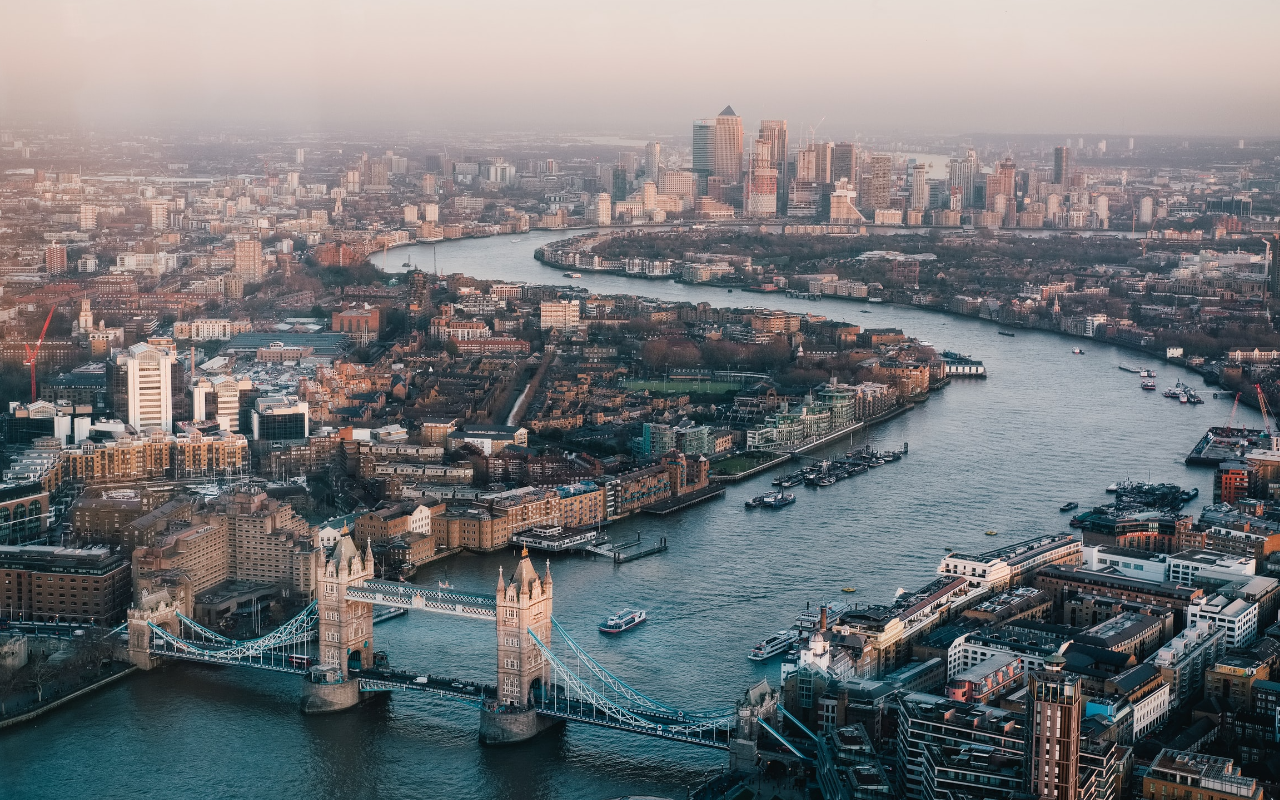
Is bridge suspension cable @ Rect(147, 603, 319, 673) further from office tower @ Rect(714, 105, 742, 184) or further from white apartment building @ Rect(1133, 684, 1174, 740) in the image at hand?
office tower @ Rect(714, 105, 742, 184)

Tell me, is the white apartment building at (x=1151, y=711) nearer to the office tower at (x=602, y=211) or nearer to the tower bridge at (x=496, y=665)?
the tower bridge at (x=496, y=665)

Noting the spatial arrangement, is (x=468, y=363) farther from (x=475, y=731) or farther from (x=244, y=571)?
(x=475, y=731)

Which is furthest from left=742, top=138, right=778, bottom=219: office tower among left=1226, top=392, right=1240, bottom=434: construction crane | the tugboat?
the tugboat

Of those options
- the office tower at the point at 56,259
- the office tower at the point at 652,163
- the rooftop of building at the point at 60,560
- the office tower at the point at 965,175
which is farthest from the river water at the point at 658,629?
the office tower at the point at 652,163

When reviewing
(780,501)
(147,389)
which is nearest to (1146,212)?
(780,501)

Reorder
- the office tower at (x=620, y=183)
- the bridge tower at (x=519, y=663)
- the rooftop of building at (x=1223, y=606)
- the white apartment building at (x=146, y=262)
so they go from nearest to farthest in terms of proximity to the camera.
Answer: the bridge tower at (x=519, y=663)
the rooftop of building at (x=1223, y=606)
the white apartment building at (x=146, y=262)
the office tower at (x=620, y=183)

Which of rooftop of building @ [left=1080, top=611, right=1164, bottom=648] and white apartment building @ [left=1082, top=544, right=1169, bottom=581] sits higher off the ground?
rooftop of building @ [left=1080, top=611, right=1164, bottom=648]
